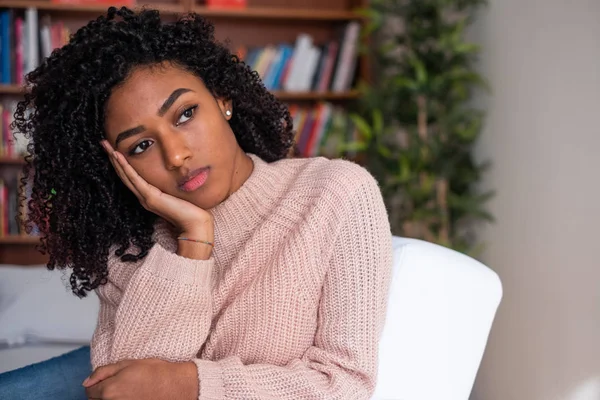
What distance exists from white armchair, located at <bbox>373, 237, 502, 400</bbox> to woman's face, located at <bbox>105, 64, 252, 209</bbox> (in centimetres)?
39

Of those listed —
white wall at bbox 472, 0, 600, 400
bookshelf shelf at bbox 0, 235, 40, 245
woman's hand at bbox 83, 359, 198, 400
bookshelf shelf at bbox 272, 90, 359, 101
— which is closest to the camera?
woman's hand at bbox 83, 359, 198, 400

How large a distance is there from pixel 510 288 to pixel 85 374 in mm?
1417

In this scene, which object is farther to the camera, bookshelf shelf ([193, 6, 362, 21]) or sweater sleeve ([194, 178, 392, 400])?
bookshelf shelf ([193, 6, 362, 21])

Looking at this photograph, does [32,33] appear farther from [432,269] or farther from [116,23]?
[432,269]

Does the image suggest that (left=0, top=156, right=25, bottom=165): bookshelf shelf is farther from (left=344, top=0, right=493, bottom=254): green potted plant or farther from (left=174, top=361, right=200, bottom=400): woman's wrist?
(left=174, top=361, right=200, bottom=400): woman's wrist

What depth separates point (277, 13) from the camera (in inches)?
140

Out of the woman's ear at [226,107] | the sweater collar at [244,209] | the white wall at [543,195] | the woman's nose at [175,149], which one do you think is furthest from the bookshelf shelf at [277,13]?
the woman's nose at [175,149]

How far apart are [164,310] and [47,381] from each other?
19.4 inches

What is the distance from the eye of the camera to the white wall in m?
1.86

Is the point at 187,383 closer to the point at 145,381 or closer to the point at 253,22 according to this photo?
the point at 145,381

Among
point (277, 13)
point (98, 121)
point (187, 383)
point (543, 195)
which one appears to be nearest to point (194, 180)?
point (98, 121)

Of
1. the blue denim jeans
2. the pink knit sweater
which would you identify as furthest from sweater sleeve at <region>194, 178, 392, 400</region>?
the blue denim jeans

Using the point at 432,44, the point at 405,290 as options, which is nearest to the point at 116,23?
the point at 405,290

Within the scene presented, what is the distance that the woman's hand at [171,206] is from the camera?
4.27ft
